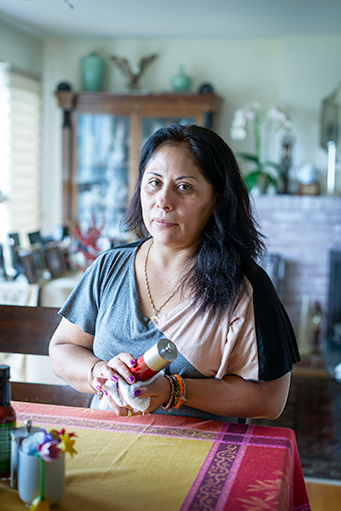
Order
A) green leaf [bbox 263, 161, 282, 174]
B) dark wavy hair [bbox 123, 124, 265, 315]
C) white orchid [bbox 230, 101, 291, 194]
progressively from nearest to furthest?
dark wavy hair [bbox 123, 124, 265, 315], white orchid [bbox 230, 101, 291, 194], green leaf [bbox 263, 161, 282, 174]

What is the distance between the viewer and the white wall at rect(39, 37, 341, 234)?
15.1 feet

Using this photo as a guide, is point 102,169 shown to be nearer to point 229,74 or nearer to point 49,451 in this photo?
A: point 229,74

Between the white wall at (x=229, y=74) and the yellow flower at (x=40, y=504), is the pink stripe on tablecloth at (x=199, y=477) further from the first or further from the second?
the white wall at (x=229, y=74)

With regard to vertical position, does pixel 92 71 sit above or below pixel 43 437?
above

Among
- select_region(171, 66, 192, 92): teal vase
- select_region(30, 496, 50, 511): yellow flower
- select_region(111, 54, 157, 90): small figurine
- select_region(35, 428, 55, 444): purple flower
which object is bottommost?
select_region(30, 496, 50, 511): yellow flower

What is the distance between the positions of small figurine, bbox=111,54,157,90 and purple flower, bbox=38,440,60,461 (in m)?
4.40

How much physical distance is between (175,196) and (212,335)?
0.34m

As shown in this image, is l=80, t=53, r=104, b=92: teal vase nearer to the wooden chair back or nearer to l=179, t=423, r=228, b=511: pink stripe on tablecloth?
the wooden chair back

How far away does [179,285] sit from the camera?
1.37 metres

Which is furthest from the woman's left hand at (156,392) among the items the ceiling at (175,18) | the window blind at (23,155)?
the window blind at (23,155)

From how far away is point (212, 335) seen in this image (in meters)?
1.26

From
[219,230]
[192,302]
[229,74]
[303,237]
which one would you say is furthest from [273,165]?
[192,302]

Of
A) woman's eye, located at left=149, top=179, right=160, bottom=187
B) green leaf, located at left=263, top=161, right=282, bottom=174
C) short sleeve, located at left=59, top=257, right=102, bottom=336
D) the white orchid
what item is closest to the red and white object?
short sleeve, located at left=59, top=257, right=102, bottom=336

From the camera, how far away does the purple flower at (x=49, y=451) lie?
83 cm
